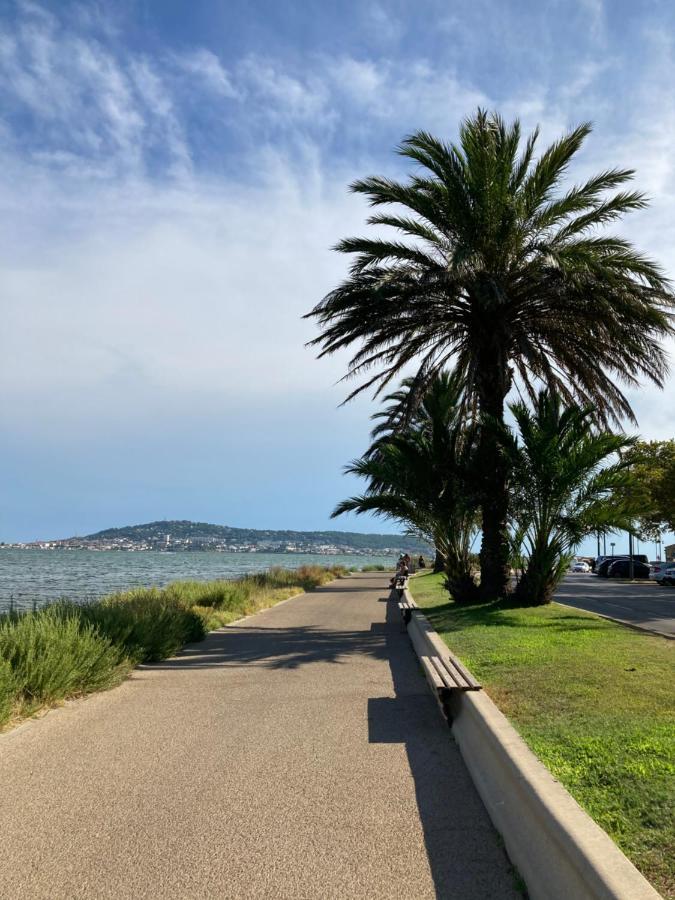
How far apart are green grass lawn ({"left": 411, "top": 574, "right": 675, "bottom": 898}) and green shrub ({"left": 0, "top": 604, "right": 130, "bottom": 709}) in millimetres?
4141

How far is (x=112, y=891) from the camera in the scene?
3619mm

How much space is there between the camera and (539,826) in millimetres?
3746

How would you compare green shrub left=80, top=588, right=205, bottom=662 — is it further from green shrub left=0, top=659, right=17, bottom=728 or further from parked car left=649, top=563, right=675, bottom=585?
parked car left=649, top=563, right=675, bottom=585

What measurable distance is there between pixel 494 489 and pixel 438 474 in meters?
1.45

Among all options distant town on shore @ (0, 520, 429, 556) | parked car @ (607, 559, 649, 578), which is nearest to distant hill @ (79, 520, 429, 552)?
distant town on shore @ (0, 520, 429, 556)

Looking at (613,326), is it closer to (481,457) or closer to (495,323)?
(495,323)

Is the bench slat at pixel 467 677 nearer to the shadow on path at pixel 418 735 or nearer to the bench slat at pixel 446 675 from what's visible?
the bench slat at pixel 446 675

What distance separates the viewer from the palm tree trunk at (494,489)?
1598cm

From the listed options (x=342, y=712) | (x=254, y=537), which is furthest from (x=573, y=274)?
(x=254, y=537)

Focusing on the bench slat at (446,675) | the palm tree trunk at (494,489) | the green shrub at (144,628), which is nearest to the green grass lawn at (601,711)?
the bench slat at (446,675)

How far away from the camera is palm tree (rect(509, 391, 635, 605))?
48.1 ft

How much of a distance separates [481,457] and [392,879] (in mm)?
12866

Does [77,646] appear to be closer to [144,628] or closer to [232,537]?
[144,628]

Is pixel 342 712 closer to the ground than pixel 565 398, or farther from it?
closer to the ground
